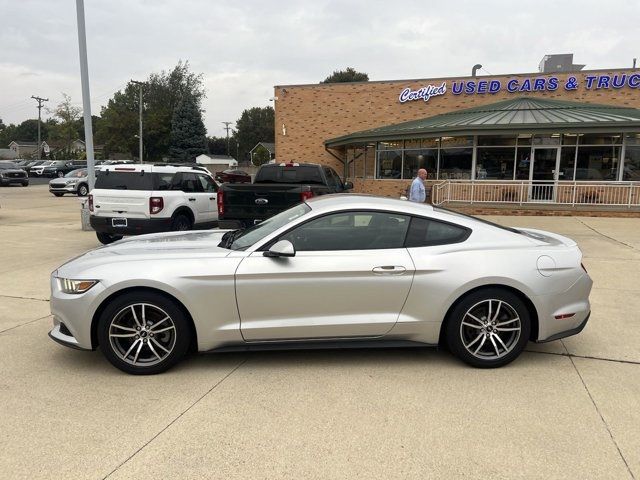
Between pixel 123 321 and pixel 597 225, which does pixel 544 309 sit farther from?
pixel 597 225

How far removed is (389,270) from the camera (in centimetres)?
393

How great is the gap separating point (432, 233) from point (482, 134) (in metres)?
16.0

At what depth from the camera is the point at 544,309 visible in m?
4.01

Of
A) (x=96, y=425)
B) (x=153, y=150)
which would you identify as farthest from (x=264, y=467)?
(x=153, y=150)

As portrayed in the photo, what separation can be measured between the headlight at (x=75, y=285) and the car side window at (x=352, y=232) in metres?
1.53

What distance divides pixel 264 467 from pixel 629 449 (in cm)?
214

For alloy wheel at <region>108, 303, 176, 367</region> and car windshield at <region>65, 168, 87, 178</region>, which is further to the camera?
car windshield at <region>65, 168, 87, 178</region>

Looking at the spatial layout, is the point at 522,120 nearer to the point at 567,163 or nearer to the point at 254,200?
the point at 567,163

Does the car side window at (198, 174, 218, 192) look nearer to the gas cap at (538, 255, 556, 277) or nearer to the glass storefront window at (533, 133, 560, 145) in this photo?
the gas cap at (538, 255, 556, 277)

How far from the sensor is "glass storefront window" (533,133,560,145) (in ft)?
64.7

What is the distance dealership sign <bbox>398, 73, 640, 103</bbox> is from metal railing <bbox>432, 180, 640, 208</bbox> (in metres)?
6.27

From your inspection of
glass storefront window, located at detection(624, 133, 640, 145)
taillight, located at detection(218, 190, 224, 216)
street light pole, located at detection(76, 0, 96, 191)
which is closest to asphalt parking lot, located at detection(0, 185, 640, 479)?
taillight, located at detection(218, 190, 224, 216)

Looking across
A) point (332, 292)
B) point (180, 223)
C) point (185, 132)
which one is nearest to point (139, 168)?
point (180, 223)

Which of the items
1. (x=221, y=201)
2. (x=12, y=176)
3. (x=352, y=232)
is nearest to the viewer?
(x=352, y=232)
